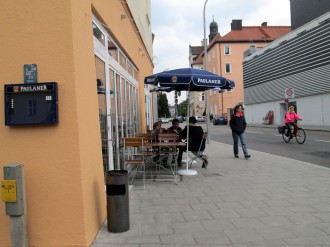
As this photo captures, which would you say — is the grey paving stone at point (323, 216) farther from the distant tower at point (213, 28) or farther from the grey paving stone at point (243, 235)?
the distant tower at point (213, 28)

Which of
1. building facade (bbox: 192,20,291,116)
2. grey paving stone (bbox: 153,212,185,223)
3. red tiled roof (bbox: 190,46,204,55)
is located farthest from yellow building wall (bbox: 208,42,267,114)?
grey paving stone (bbox: 153,212,185,223)

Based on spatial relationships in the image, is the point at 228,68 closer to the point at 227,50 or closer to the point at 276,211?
the point at 227,50

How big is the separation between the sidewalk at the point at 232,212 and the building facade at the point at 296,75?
61.1ft

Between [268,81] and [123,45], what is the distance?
115 ft

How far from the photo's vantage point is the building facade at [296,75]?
30.1 meters

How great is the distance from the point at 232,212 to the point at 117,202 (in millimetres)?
1907

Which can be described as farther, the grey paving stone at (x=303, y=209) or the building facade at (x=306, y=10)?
the building facade at (x=306, y=10)

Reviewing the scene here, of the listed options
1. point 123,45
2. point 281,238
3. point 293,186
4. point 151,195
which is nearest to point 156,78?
point 123,45

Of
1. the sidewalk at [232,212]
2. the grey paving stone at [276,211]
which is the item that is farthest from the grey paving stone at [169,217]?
the grey paving stone at [276,211]

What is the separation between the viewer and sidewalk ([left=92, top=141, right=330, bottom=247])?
4.52m

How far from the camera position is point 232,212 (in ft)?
18.6

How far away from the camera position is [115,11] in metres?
8.02

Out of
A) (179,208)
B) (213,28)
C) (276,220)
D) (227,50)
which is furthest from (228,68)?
(276,220)

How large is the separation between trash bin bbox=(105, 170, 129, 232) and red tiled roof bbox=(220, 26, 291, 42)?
2410 inches
